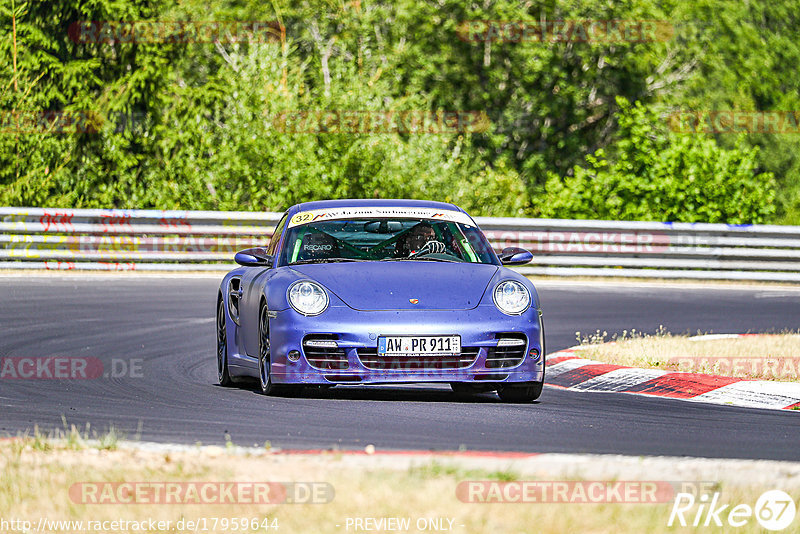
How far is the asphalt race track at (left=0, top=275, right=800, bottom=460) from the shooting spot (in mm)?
Answer: 7641

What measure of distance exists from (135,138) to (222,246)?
→ 21.4ft

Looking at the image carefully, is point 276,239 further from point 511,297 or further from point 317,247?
point 511,297

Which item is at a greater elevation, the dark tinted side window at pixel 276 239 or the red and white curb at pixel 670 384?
the dark tinted side window at pixel 276 239

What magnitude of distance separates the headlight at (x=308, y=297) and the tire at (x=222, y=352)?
1.71m

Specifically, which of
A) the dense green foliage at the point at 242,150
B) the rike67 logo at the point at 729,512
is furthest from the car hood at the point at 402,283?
the dense green foliage at the point at 242,150

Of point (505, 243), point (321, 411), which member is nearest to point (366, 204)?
point (321, 411)

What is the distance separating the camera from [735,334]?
1441 cm

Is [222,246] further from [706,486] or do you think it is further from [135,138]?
[706,486]

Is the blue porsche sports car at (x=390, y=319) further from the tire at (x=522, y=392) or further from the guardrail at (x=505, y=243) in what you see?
the guardrail at (x=505, y=243)

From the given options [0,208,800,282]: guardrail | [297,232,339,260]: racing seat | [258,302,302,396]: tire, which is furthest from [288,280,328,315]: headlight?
[0,208,800,282]: guardrail

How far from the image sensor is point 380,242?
10391mm

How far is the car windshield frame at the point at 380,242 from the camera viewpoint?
33.1 feet

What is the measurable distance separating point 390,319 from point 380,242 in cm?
143

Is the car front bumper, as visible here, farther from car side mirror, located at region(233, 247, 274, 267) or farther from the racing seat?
car side mirror, located at region(233, 247, 274, 267)
